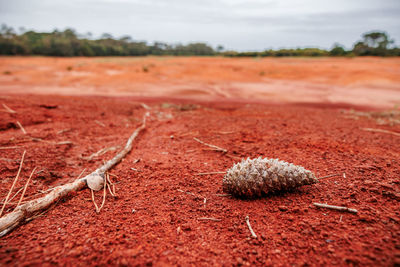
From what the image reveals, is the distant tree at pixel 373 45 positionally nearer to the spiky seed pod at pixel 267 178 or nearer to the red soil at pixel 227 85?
the red soil at pixel 227 85

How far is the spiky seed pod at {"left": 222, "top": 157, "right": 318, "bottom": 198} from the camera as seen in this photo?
1.48m

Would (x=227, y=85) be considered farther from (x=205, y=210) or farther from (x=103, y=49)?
(x=103, y=49)

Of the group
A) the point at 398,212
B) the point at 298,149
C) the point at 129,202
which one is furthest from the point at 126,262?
the point at 298,149

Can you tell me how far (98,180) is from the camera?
1.84 meters

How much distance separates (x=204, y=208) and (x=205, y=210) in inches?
0.9

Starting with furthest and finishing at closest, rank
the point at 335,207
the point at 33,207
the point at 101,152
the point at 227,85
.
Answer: the point at 227,85
the point at 101,152
the point at 33,207
the point at 335,207

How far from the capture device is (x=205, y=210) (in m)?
1.47

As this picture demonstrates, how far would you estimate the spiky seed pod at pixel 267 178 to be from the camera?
148 centimetres

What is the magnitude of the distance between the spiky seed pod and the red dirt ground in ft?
0.24

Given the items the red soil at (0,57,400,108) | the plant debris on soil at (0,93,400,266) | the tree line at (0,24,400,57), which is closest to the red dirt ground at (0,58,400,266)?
the plant debris on soil at (0,93,400,266)

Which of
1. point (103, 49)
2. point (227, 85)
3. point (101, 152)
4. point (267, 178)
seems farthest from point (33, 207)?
point (103, 49)

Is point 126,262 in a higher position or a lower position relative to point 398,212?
lower

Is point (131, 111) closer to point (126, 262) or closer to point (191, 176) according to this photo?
point (191, 176)

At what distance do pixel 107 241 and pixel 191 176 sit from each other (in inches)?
35.3
